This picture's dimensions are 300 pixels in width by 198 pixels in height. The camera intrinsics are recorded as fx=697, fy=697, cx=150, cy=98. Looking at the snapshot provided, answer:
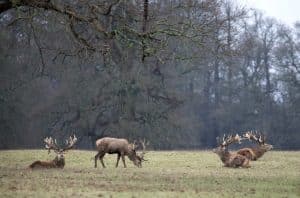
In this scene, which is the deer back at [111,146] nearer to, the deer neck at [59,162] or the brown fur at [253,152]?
the deer neck at [59,162]

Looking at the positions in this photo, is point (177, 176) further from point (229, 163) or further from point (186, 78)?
point (186, 78)

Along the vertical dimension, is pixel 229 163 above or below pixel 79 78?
below

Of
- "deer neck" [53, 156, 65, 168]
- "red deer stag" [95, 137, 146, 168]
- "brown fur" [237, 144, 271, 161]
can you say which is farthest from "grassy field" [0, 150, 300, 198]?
"brown fur" [237, 144, 271, 161]

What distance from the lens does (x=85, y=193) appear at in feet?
45.1

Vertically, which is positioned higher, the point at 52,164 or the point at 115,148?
the point at 115,148

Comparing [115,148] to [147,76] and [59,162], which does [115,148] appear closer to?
[59,162]

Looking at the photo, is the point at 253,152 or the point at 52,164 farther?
the point at 253,152

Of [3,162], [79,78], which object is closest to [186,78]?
[79,78]

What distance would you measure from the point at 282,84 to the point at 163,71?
1336cm

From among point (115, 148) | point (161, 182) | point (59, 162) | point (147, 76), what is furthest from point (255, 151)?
point (147, 76)

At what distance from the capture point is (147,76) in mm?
45656

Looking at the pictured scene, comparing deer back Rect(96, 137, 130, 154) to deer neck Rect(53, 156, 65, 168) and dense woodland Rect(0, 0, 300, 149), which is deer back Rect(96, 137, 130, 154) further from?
dense woodland Rect(0, 0, 300, 149)

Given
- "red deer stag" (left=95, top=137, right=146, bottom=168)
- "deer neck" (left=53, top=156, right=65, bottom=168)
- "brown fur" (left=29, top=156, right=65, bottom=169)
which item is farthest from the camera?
"red deer stag" (left=95, top=137, right=146, bottom=168)

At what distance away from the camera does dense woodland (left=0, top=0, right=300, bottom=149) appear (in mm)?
21727
